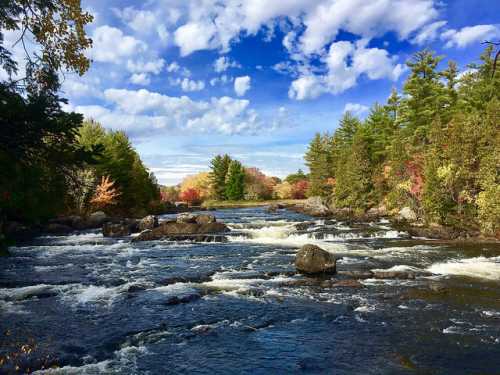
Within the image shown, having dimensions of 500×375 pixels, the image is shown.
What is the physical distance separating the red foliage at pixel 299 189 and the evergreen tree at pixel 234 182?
47.6 ft

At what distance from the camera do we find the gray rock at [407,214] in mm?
37906

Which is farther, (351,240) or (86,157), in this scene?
(351,240)

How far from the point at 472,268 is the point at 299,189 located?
82.4 metres

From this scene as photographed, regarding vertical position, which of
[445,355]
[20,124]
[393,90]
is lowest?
[445,355]

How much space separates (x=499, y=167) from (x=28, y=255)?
3247 cm

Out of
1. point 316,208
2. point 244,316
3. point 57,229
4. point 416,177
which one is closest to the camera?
point 244,316

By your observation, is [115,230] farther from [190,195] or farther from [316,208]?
[190,195]

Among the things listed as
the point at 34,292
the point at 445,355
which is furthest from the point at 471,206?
the point at 34,292

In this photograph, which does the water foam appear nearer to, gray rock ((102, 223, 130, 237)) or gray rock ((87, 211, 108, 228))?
gray rock ((102, 223, 130, 237))

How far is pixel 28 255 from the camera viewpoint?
79.0 ft

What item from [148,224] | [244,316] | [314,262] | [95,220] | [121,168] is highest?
[121,168]

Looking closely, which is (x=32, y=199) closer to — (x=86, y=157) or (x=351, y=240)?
(x=86, y=157)

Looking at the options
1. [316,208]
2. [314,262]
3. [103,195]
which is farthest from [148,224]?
[316,208]

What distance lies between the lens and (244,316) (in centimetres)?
1245
